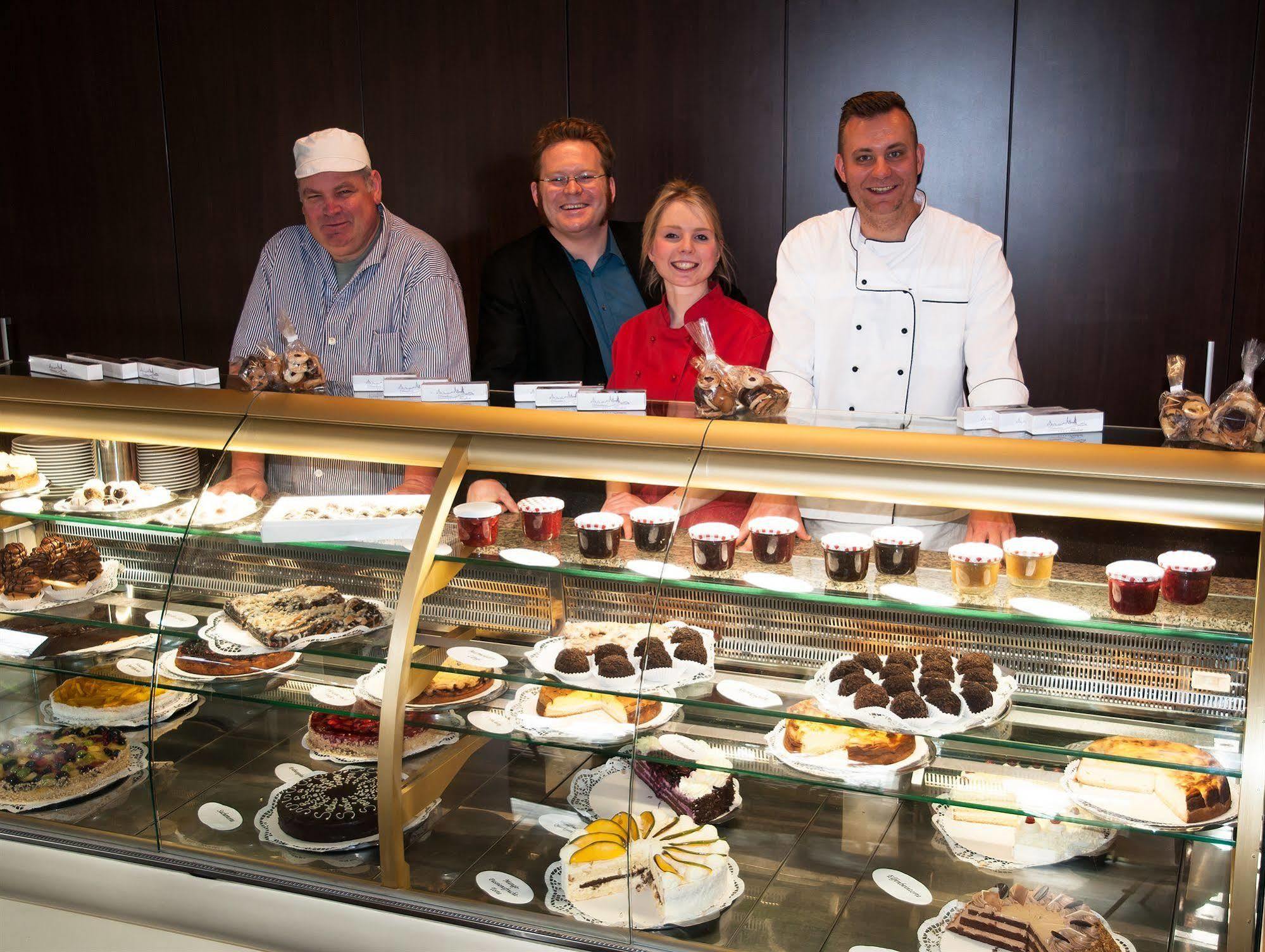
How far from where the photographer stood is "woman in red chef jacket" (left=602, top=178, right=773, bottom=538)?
372cm

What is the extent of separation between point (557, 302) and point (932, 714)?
9.10 feet

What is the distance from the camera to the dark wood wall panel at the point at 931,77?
5016 millimetres

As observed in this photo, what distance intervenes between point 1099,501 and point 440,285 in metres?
2.64

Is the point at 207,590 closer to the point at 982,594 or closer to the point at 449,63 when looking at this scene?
the point at 982,594

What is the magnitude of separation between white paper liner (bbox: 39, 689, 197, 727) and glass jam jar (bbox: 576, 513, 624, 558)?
1.50 meters

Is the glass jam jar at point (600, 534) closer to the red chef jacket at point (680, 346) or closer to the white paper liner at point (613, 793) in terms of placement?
the white paper liner at point (613, 793)

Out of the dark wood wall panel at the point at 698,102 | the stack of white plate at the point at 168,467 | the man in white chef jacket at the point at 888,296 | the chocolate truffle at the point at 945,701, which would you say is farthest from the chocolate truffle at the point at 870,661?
the dark wood wall panel at the point at 698,102

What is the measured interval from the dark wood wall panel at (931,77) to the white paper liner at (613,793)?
3475mm

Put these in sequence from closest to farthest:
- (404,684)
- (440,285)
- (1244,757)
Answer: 1. (1244,757)
2. (404,684)
3. (440,285)

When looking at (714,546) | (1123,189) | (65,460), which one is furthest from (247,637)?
(1123,189)

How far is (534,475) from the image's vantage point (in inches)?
97.8

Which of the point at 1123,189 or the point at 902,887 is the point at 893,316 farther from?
the point at 1123,189

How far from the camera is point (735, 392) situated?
2490 mm

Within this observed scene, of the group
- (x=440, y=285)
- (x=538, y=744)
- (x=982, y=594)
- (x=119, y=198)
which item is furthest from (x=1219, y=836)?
(x=119, y=198)
